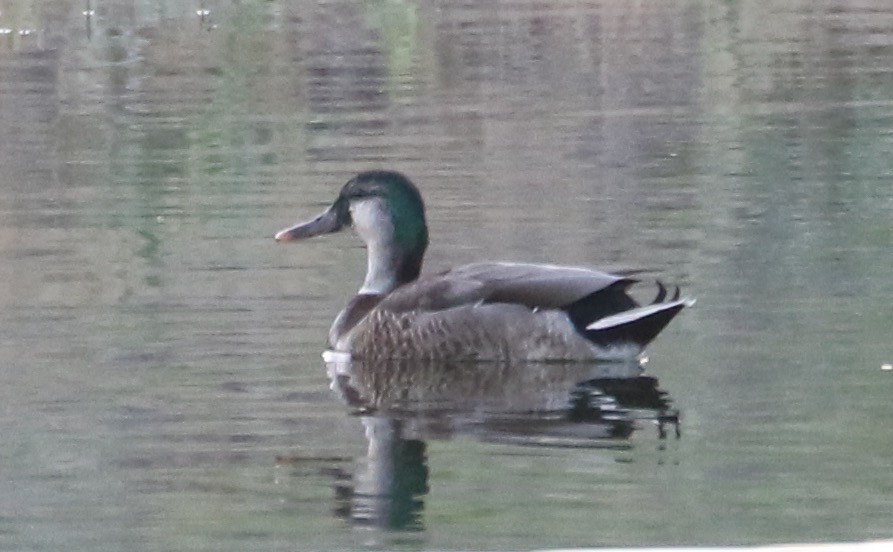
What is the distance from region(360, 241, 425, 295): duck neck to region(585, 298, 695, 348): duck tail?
1.47m

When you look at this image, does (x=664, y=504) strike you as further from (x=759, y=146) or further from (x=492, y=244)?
(x=759, y=146)

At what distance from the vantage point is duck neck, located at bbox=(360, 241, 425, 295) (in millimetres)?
12016

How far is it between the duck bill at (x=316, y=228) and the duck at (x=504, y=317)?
0.56m

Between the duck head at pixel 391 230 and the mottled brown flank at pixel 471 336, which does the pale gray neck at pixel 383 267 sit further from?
the mottled brown flank at pixel 471 336

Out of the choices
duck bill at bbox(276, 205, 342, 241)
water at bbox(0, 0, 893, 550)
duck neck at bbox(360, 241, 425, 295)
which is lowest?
water at bbox(0, 0, 893, 550)

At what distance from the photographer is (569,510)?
8141mm

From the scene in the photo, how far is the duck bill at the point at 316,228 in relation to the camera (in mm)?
12328

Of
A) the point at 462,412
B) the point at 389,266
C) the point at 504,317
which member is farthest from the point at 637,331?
the point at 389,266

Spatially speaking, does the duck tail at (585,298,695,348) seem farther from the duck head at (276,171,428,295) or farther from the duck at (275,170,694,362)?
the duck head at (276,171,428,295)

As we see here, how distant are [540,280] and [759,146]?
26.0 ft

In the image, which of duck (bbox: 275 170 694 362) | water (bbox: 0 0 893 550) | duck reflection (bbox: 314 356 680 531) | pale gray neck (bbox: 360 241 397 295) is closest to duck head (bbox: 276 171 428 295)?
pale gray neck (bbox: 360 241 397 295)

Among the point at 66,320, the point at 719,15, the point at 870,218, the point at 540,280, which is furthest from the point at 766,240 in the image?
the point at 719,15

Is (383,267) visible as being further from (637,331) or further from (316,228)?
(637,331)

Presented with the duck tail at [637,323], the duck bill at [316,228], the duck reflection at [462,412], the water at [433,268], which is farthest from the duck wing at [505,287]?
the duck bill at [316,228]
